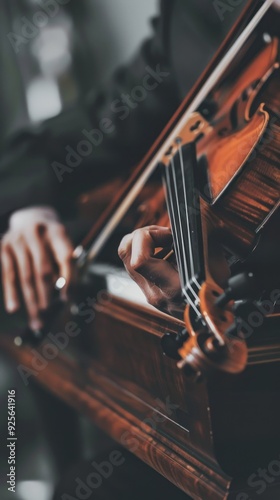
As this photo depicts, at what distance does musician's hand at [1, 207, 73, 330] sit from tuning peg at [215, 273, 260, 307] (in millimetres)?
424

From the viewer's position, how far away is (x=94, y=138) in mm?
1114

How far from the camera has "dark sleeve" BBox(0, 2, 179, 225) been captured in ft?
3.41

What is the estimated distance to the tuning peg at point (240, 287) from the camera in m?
0.48

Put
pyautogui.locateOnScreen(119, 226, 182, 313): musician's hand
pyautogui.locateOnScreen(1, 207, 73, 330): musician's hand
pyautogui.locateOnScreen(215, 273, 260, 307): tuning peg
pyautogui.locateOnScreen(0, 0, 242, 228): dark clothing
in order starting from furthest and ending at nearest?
1. pyautogui.locateOnScreen(0, 0, 242, 228): dark clothing
2. pyautogui.locateOnScreen(1, 207, 73, 330): musician's hand
3. pyautogui.locateOnScreen(119, 226, 182, 313): musician's hand
4. pyautogui.locateOnScreen(215, 273, 260, 307): tuning peg

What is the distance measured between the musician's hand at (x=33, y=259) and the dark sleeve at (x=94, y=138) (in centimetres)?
8

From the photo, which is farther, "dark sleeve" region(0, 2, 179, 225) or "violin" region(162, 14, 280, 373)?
"dark sleeve" region(0, 2, 179, 225)

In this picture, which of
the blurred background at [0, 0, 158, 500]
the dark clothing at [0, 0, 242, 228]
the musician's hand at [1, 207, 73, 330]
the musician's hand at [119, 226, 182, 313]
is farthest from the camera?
the blurred background at [0, 0, 158, 500]

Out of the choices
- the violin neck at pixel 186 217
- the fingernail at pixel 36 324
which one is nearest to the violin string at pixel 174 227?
the violin neck at pixel 186 217

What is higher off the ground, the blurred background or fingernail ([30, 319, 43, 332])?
the blurred background

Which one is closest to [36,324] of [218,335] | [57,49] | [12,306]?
[12,306]

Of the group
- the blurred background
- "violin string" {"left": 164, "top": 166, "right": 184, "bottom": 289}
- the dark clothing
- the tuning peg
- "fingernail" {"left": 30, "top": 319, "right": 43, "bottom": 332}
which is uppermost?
the blurred background

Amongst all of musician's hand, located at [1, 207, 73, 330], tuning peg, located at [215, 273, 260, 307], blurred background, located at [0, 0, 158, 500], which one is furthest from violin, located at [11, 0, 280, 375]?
blurred background, located at [0, 0, 158, 500]

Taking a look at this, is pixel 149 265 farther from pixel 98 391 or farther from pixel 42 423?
pixel 42 423

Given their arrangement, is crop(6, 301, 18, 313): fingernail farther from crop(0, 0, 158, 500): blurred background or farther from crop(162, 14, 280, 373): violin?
crop(0, 0, 158, 500): blurred background
